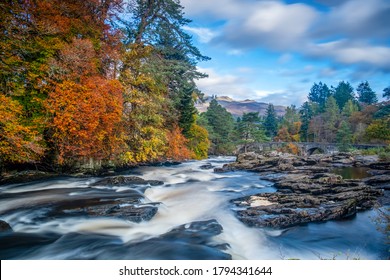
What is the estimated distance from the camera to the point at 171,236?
6562 millimetres

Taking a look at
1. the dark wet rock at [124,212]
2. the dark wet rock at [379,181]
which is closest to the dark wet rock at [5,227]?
the dark wet rock at [124,212]

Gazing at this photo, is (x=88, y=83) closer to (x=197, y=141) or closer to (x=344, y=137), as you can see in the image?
(x=197, y=141)

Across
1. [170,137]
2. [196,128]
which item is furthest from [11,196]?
[196,128]

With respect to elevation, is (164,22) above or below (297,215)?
above

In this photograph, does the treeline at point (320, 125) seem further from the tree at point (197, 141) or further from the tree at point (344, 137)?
the tree at point (197, 141)

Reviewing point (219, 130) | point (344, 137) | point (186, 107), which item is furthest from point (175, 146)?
point (344, 137)

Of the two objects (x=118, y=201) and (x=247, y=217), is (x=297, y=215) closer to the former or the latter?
(x=247, y=217)

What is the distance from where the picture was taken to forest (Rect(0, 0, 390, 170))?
11.1 meters

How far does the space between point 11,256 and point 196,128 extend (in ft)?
89.8

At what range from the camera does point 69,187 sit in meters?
11.5

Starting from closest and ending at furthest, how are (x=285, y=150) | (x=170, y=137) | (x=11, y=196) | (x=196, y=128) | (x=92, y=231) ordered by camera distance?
(x=92, y=231)
(x=11, y=196)
(x=170, y=137)
(x=196, y=128)
(x=285, y=150)

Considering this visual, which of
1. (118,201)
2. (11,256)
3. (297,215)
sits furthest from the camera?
(118,201)

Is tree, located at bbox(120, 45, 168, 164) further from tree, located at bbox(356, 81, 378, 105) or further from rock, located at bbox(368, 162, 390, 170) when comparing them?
tree, located at bbox(356, 81, 378, 105)

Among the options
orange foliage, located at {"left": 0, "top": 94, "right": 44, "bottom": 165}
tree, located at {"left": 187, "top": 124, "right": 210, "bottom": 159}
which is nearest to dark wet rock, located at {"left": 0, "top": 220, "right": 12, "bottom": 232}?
orange foliage, located at {"left": 0, "top": 94, "right": 44, "bottom": 165}
